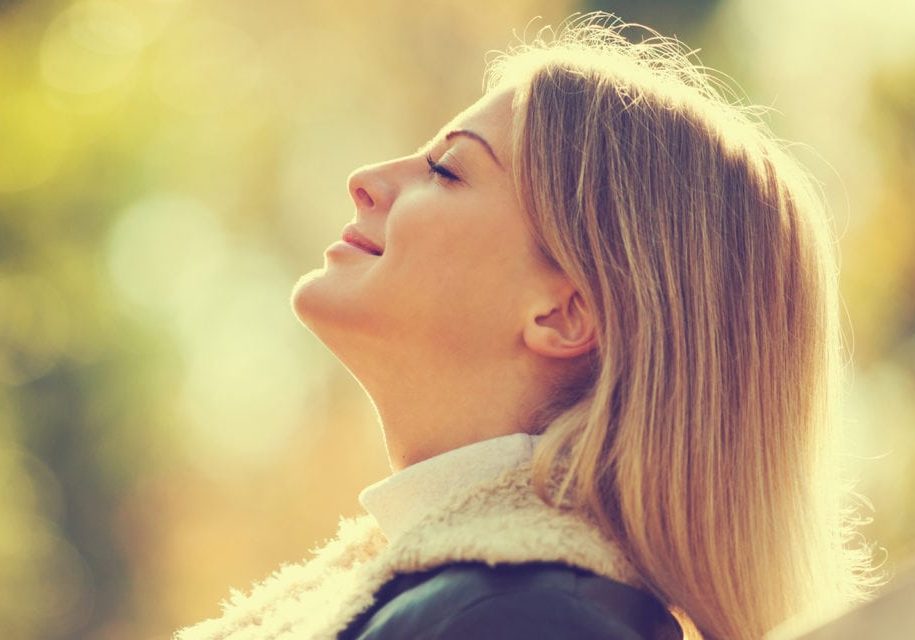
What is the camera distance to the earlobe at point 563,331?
202cm

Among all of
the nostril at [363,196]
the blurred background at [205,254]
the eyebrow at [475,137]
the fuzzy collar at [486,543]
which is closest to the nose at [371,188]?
the nostril at [363,196]

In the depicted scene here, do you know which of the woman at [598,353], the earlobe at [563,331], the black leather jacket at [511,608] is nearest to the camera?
the black leather jacket at [511,608]

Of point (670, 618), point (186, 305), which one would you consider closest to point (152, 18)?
point (186, 305)

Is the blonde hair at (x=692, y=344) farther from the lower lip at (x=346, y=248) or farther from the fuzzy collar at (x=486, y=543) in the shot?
the lower lip at (x=346, y=248)

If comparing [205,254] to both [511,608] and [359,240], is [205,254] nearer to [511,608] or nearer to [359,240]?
[359,240]

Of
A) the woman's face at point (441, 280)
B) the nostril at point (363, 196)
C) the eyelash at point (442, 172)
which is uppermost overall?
the nostril at point (363, 196)

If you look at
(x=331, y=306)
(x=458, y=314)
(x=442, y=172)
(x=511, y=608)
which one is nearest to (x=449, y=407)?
(x=458, y=314)

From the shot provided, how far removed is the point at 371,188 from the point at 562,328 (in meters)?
0.45

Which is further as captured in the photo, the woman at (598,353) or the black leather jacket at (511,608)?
the woman at (598,353)

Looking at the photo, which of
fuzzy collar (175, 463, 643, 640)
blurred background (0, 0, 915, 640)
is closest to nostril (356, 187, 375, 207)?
fuzzy collar (175, 463, 643, 640)

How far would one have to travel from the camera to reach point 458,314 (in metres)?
2.03

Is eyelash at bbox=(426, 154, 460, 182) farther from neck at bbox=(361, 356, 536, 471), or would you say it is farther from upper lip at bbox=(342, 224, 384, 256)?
neck at bbox=(361, 356, 536, 471)

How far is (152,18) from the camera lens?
28.3 ft

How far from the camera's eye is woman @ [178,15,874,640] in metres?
1.72
